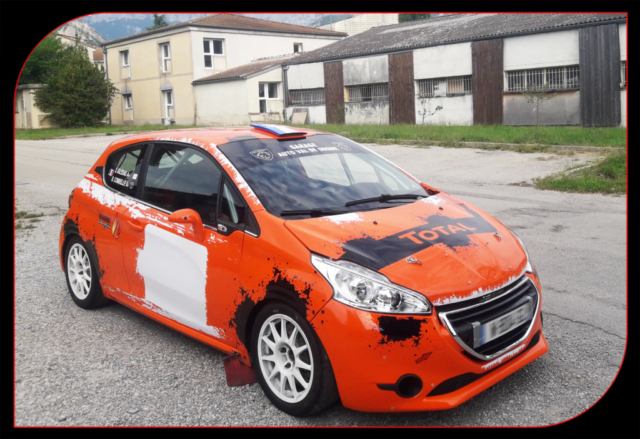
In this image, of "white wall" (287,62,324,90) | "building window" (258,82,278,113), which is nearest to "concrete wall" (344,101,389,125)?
"white wall" (287,62,324,90)

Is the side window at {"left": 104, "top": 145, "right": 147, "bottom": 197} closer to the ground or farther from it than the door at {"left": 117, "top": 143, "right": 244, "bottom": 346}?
farther from it

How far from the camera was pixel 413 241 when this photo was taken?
3.58 meters

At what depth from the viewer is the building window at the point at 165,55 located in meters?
42.4

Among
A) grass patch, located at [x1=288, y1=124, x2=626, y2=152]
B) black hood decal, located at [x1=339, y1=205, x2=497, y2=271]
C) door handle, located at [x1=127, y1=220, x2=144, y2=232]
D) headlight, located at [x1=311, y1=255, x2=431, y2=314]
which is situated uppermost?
grass patch, located at [x1=288, y1=124, x2=626, y2=152]

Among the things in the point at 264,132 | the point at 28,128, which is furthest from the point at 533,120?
the point at 28,128

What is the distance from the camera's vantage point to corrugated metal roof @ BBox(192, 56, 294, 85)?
37.7 metres

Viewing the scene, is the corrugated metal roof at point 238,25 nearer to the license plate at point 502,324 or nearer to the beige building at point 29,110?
the beige building at point 29,110

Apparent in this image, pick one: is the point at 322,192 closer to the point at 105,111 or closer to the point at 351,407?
the point at 351,407

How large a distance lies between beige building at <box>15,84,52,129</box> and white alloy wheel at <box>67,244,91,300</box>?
40.6m

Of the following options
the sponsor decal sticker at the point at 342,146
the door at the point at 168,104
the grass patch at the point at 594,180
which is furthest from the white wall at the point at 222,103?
the sponsor decal sticker at the point at 342,146

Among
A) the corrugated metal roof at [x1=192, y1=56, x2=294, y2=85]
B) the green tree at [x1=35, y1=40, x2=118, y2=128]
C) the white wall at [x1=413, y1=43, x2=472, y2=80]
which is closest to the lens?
the white wall at [x1=413, y1=43, x2=472, y2=80]

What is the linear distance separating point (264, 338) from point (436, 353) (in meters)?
1.05

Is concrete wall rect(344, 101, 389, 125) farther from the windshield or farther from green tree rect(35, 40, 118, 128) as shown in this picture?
the windshield

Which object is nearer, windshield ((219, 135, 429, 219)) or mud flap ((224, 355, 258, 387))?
mud flap ((224, 355, 258, 387))
